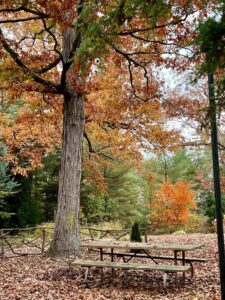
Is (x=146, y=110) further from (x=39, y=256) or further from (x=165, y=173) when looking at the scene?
(x=165, y=173)

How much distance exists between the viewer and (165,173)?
95.8 feet

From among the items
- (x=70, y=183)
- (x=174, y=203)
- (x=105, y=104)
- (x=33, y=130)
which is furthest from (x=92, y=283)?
(x=174, y=203)

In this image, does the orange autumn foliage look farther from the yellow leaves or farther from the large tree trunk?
the large tree trunk

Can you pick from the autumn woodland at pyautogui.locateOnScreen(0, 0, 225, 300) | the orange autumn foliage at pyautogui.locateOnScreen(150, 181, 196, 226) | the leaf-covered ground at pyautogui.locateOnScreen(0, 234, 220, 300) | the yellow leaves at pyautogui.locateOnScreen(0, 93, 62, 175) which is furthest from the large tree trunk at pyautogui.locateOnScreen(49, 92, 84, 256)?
the orange autumn foliage at pyautogui.locateOnScreen(150, 181, 196, 226)

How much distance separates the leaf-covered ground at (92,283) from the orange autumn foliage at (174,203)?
12973 mm

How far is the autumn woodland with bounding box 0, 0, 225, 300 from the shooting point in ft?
15.2

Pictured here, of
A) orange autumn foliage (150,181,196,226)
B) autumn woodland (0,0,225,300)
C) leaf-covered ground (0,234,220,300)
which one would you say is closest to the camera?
autumn woodland (0,0,225,300)

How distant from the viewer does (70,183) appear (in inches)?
372

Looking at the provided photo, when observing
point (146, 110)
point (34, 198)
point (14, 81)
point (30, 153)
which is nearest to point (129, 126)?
point (146, 110)

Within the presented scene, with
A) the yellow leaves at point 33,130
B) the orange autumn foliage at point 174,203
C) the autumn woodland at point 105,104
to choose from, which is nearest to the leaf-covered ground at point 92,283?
the autumn woodland at point 105,104

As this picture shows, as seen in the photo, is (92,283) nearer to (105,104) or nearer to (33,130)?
(105,104)

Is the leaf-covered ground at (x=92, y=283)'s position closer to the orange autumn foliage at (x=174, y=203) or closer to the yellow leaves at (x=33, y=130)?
the yellow leaves at (x=33, y=130)

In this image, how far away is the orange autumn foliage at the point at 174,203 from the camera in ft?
70.3

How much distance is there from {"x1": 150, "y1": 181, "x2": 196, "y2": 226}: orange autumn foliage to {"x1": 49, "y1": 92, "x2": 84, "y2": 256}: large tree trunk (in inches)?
Result: 503
